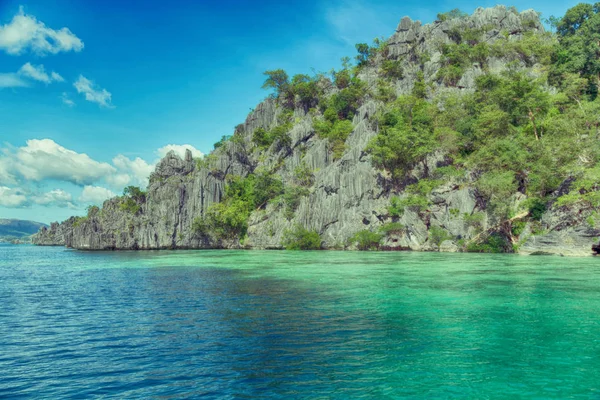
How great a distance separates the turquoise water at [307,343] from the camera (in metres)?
8.78

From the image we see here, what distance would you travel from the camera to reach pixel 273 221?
293 feet

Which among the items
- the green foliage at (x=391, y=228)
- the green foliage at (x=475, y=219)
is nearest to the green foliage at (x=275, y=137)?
the green foliage at (x=391, y=228)

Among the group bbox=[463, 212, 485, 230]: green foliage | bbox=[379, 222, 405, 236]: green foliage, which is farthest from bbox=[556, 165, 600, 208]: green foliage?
bbox=[379, 222, 405, 236]: green foliage

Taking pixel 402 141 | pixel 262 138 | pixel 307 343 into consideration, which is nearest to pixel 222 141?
pixel 262 138

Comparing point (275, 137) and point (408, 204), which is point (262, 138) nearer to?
point (275, 137)

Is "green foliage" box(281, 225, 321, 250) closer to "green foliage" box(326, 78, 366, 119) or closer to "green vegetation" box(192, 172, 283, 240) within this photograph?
"green vegetation" box(192, 172, 283, 240)

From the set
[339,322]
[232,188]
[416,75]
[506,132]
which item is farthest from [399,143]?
[339,322]

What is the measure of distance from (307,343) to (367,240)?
6213cm

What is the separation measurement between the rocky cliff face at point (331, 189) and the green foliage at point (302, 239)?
162cm

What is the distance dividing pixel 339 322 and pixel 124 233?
99.2 meters

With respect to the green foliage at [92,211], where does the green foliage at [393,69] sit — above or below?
above

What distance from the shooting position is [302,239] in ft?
266

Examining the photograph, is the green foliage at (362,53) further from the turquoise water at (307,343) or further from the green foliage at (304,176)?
the turquoise water at (307,343)

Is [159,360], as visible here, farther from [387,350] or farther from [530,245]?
[530,245]
